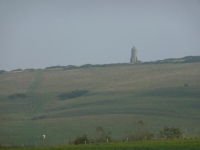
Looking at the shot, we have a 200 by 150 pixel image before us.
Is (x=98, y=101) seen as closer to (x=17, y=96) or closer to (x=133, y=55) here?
(x=17, y=96)

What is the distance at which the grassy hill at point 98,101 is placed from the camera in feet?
204

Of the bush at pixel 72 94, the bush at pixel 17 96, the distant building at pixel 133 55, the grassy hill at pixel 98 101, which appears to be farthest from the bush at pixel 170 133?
the distant building at pixel 133 55

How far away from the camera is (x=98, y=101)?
271ft

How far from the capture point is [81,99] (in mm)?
86062

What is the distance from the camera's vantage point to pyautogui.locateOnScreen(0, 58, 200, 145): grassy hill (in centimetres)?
6211

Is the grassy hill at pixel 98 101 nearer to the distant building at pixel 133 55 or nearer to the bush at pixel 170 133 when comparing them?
the bush at pixel 170 133

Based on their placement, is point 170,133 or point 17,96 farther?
point 17,96

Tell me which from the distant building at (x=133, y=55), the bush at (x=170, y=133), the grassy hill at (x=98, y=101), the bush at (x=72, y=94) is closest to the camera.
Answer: the bush at (x=170, y=133)

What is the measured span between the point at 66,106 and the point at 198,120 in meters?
23.2

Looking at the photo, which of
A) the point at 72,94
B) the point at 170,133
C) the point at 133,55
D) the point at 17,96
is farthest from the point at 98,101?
the point at 133,55

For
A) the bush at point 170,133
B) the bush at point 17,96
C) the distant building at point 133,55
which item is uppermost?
the distant building at point 133,55

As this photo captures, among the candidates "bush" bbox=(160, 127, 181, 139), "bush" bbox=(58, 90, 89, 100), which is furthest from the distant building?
"bush" bbox=(160, 127, 181, 139)

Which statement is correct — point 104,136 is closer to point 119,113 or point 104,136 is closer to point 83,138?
point 83,138

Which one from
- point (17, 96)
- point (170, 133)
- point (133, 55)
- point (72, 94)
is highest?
point (133, 55)
